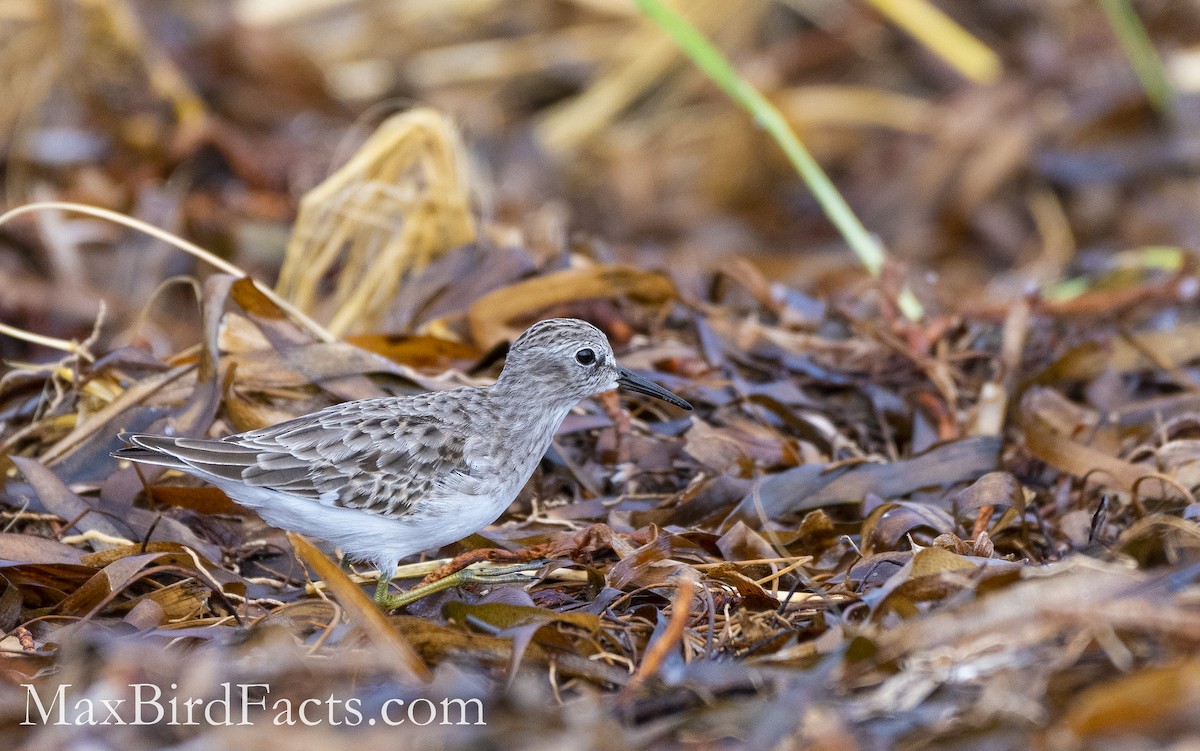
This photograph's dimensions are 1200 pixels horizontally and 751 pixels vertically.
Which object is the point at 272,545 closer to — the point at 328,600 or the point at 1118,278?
the point at 328,600

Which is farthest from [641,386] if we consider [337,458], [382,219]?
[382,219]

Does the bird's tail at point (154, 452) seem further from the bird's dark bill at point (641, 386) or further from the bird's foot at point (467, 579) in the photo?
the bird's dark bill at point (641, 386)

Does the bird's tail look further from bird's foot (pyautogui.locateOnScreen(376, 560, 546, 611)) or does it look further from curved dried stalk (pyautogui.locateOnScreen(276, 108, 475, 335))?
curved dried stalk (pyautogui.locateOnScreen(276, 108, 475, 335))

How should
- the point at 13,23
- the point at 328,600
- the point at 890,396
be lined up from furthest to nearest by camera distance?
1. the point at 13,23
2. the point at 890,396
3. the point at 328,600

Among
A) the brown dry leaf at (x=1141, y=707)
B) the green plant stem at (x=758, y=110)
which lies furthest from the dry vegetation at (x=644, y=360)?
the green plant stem at (x=758, y=110)

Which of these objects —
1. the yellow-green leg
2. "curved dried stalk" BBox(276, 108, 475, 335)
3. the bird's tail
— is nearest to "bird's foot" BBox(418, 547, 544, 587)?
the yellow-green leg

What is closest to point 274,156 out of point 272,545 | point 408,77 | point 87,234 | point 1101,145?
point 87,234
